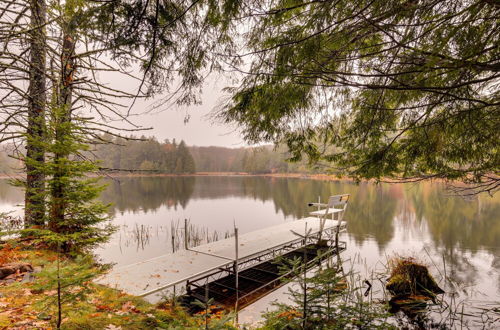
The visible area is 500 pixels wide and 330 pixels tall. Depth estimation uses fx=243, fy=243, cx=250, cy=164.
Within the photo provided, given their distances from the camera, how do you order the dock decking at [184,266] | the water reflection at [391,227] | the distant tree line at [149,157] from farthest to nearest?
1. the distant tree line at [149,157]
2. the water reflection at [391,227]
3. the dock decking at [184,266]

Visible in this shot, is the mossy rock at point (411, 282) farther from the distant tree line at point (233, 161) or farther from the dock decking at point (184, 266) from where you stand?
the distant tree line at point (233, 161)

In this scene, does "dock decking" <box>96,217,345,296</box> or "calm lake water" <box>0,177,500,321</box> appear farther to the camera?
"calm lake water" <box>0,177,500,321</box>

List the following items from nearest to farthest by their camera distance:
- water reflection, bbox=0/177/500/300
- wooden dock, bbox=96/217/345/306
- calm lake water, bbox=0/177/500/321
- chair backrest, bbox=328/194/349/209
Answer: wooden dock, bbox=96/217/345/306 → calm lake water, bbox=0/177/500/321 → chair backrest, bbox=328/194/349/209 → water reflection, bbox=0/177/500/300

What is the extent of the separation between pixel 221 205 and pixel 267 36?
64.4 feet

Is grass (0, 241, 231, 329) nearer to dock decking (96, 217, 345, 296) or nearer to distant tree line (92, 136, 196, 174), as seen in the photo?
dock decking (96, 217, 345, 296)

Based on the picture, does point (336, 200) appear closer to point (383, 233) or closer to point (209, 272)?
point (209, 272)

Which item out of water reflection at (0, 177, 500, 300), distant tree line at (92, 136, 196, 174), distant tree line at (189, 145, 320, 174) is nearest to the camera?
water reflection at (0, 177, 500, 300)

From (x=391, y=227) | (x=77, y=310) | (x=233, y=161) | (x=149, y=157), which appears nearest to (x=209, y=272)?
(x=77, y=310)

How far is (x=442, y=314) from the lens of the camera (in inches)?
206

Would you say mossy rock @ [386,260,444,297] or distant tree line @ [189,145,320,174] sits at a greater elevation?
distant tree line @ [189,145,320,174]

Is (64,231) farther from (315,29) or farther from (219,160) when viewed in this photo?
(219,160)

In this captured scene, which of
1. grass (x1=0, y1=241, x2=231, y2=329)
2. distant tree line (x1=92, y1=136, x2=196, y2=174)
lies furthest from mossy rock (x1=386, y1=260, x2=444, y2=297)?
distant tree line (x1=92, y1=136, x2=196, y2=174)

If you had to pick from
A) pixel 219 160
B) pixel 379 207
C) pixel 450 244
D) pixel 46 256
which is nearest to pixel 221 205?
pixel 379 207

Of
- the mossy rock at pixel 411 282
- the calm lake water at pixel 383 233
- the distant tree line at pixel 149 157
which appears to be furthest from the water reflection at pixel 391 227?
the distant tree line at pixel 149 157
